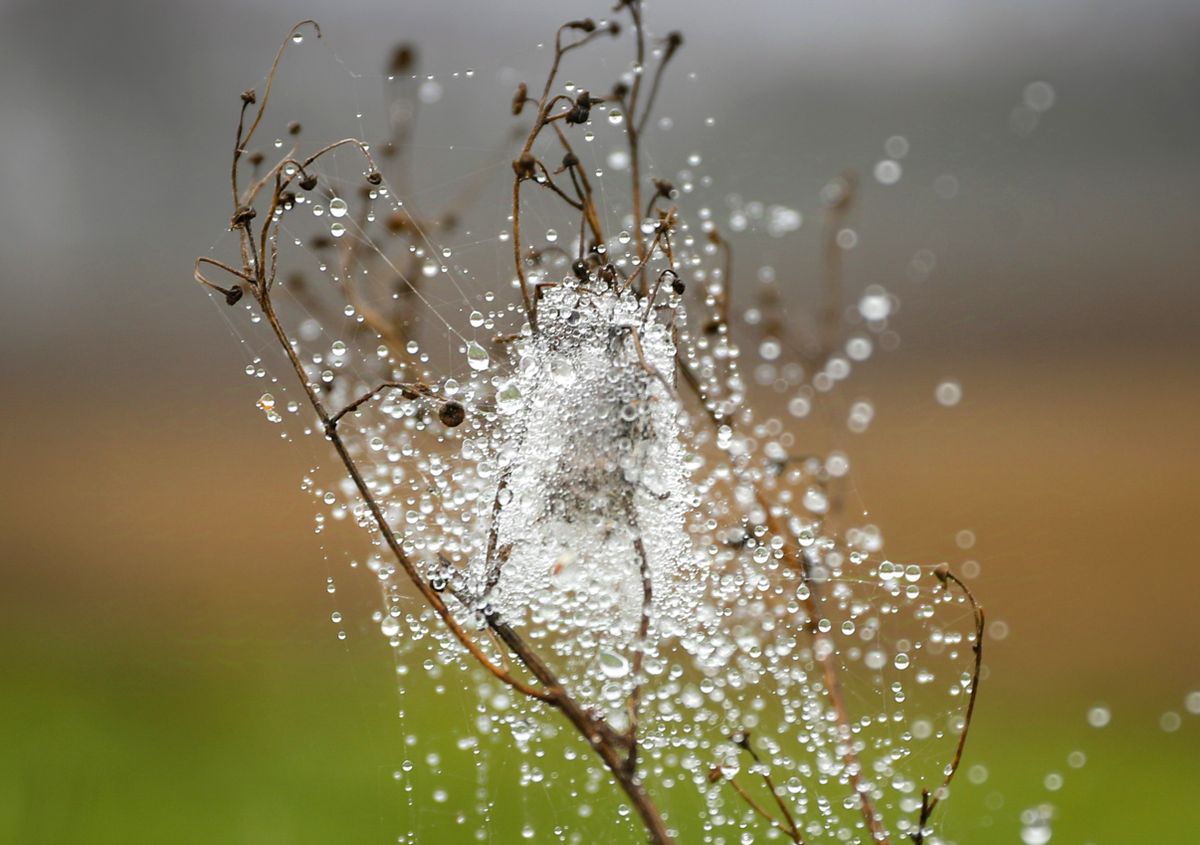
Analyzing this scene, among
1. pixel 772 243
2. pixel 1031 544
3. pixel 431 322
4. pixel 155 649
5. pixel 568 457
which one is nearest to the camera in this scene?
pixel 568 457

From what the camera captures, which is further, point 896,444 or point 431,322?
point 896,444

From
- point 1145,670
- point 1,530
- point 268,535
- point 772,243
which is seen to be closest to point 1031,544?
point 1145,670

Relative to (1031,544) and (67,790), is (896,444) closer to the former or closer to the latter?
(1031,544)

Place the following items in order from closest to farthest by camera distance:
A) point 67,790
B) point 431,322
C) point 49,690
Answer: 1. point 431,322
2. point 67,790
3. point 49,690

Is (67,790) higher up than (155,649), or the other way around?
(155,649)

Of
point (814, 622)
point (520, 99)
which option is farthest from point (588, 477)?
point (520, 99)

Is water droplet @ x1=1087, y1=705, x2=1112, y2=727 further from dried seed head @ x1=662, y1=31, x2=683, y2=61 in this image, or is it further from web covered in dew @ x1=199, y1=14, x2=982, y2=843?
dried seed head @ x1=662, y1=31, x2=683, y2=61

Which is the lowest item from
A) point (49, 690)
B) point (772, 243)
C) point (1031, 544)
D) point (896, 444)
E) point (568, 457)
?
point (568, 457)

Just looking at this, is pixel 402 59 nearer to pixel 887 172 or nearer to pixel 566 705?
pixel 566 705
